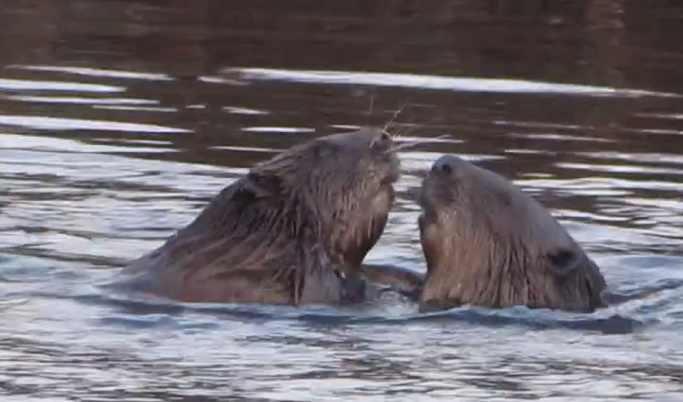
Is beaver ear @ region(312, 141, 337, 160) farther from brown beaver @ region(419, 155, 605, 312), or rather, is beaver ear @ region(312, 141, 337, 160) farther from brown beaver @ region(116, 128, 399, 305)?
brown beaver @ region(419, 155, 605, 312)

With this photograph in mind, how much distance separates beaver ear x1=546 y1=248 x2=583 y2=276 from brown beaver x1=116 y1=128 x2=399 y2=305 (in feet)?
2.27

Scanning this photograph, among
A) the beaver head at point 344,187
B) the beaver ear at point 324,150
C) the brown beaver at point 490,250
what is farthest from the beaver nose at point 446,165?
the beaver ear at point 324,150

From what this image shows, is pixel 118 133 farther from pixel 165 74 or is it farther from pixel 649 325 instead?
pixel 649 325

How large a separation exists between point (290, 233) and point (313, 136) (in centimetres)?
407

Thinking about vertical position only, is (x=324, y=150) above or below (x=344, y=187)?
above

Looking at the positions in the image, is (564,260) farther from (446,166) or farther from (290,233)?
(290,233)

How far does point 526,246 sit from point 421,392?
58.7 inches

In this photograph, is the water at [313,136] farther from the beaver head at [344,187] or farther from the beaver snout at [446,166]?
the beaver snout at [446,166]

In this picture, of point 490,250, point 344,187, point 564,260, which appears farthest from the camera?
point 344,187

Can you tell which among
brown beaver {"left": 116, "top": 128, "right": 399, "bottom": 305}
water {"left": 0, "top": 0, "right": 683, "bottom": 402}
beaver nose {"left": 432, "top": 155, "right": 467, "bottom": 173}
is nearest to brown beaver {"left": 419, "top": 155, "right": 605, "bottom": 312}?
beaver nose {"left": 432, "top": 155, "right": 467, "bottom": 173}

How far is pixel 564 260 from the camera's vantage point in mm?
8539

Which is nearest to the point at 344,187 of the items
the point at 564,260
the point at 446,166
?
the point at 446,166

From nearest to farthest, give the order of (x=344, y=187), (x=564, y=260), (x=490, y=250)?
1. (x=564, y=260)
2. (x=490, y=250)
3. (x=344, y=187)

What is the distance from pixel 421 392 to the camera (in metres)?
7.23
